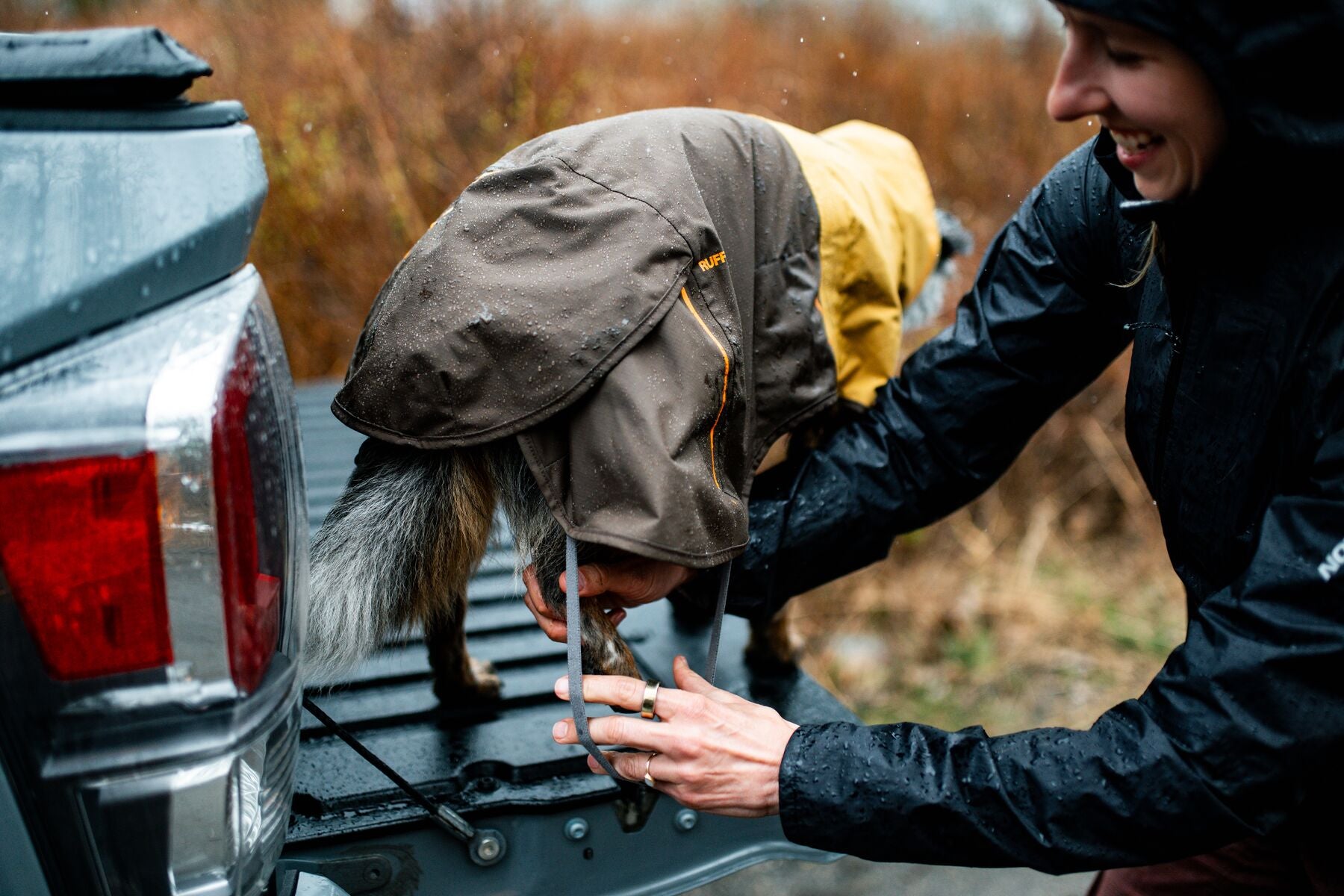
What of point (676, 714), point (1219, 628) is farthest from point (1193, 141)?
point (676, 714)

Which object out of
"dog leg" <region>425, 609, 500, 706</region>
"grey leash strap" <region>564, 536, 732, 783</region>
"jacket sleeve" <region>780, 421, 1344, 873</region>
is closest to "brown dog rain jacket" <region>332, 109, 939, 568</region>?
"grey leash strap" <region>564, 536, 732, 783</region>

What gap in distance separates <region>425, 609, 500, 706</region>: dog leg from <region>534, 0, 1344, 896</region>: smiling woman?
422 mm

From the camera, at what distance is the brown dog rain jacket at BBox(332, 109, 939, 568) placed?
1.53 metres

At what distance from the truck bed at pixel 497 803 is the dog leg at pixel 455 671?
0.12ft

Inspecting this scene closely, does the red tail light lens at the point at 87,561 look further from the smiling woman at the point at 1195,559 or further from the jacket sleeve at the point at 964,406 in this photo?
the jacket sleeve at the point at 964,406

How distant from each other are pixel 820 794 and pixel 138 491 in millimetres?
1065

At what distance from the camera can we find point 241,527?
1.20 meters

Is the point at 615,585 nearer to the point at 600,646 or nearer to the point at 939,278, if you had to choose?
the point at 600,646

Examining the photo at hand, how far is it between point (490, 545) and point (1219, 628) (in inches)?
51.3

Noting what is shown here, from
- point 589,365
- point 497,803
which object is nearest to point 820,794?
point 497,803

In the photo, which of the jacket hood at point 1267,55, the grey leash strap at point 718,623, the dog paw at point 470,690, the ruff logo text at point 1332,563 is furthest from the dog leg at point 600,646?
the jacket hood at point 1267,55

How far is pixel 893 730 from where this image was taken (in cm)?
166

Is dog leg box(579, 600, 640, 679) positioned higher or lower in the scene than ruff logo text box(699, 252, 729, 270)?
lower

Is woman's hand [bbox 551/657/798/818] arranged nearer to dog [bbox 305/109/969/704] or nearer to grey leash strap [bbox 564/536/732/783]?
grey leash strap [bbox 564/536/732/783]
